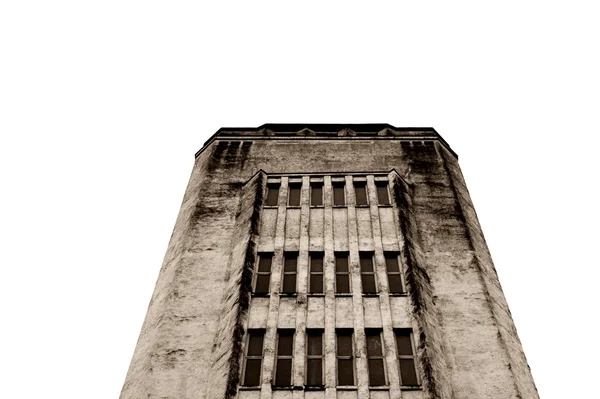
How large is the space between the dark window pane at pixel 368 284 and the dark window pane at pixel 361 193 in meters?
4.95

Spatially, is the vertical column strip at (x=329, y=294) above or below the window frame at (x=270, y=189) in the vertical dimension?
below

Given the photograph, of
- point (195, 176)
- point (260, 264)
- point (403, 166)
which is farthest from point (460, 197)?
point (195, 176)

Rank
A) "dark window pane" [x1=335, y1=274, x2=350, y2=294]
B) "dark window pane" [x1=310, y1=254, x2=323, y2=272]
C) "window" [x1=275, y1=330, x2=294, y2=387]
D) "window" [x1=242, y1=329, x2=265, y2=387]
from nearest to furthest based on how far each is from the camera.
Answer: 1. "window" [x1=275, y1=330, x2=294, y2=387]
2. "window" [x1=242, y1=329, x2=265, y2=387]
3. "dark window pane" [x1=335, y1=274, x2=350, y2=294]
4. "dark window pane" [x1=310, y1=254, x2=323, y2=272]

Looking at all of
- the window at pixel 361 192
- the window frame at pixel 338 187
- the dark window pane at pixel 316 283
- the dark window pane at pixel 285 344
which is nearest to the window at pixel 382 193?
the window at pixel 361 192

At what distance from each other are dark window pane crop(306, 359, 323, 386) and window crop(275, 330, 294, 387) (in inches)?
23.8

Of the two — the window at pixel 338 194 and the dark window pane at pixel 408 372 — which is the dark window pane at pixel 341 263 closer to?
the window at pixel 338 194

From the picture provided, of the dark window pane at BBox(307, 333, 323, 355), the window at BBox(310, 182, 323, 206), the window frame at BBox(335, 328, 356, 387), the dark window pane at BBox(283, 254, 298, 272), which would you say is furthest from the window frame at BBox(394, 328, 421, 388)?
Answer: the window at BBox(310, 182, 323, 206)

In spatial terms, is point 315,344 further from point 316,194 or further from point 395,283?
point 316,194

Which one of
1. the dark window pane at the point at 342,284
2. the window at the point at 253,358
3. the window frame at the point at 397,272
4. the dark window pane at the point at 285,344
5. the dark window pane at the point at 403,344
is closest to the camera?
the window at the point at 253,358

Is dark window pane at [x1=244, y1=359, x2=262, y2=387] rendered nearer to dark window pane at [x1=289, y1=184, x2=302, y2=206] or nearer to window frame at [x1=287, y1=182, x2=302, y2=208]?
window frame at [x1=287, y1=182, x2=302, y2=208]

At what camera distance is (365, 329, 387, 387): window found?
21688 millimetres

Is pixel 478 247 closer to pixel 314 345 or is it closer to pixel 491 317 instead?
pixel 491 317

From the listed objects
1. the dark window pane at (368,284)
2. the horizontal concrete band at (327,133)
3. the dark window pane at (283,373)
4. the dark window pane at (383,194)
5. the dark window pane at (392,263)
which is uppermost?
the horizontal concrete band at (327,133)

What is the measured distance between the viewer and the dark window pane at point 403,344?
893 inches
